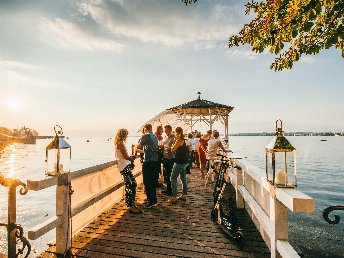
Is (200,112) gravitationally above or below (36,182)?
above

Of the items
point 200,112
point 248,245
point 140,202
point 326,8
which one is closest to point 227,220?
point 248,245

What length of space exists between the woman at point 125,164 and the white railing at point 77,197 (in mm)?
429

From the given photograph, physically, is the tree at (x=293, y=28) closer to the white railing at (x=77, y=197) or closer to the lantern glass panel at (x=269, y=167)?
the lantern glass panel at (x=269, y=167)

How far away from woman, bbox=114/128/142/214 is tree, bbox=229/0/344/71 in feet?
11.7

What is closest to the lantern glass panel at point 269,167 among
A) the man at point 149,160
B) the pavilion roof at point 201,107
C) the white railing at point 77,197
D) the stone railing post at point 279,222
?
the stone railing post at point 279,222

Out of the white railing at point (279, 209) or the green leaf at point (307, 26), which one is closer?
the white railing at point (279, 209)

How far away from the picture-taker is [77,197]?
482cm

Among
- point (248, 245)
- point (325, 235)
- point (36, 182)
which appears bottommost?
point (325, 235)

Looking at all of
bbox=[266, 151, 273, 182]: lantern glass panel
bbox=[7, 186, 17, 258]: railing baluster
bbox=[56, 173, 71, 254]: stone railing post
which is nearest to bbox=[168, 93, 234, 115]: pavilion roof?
bbox=[266, 151, 273, 182]: lantern glass panel

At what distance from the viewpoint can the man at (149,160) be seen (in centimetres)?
Result: 669

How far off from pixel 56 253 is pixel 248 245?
134 inches

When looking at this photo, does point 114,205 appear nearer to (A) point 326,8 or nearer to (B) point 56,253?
(B) point 56,253

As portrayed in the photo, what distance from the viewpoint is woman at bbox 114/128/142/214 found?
6164 millimetres

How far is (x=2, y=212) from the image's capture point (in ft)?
59.2
